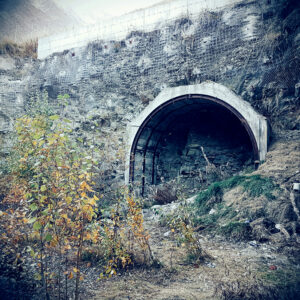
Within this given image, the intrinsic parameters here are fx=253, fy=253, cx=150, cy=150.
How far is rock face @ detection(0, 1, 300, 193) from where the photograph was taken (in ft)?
19.8

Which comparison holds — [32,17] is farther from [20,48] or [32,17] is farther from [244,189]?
[244,189]

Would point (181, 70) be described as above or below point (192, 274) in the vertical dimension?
above

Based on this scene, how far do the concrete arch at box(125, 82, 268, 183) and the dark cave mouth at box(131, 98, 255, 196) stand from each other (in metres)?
0.04

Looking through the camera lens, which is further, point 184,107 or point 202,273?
point 184,107

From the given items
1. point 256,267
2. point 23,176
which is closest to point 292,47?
point 256,267

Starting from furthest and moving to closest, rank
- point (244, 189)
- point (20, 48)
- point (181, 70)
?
point (20, 48) < point (181, 70) < point (244, 189)

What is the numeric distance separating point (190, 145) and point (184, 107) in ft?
5.74

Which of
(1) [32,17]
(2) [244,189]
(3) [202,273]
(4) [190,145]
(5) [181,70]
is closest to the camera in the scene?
(3) [202,273]

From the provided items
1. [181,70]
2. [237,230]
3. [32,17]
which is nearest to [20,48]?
[181,70]

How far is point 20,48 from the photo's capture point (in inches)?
386

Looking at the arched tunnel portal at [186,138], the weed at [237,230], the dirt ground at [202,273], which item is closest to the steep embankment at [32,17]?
the arched tunnel portal at [186,138]

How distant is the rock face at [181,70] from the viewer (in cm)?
604

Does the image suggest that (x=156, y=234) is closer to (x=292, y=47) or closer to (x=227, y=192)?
(x=227, y=192)

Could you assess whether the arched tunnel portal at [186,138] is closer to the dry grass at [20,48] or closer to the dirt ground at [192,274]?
the dirt ground at [192,274]
